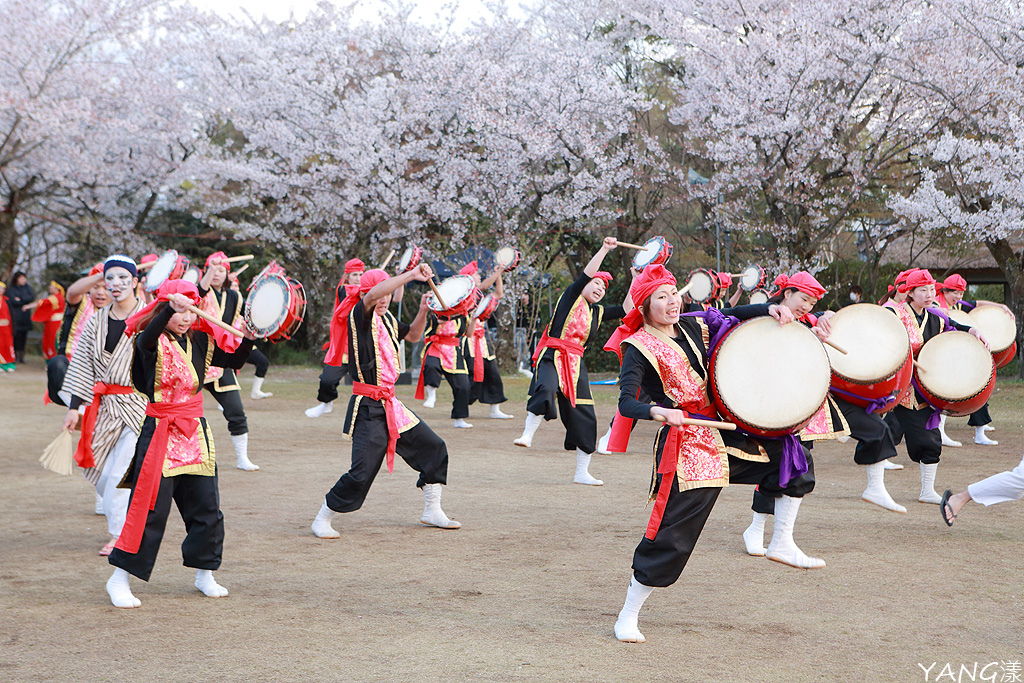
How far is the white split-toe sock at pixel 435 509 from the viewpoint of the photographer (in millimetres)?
5742

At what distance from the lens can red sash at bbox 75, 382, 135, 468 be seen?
509 cm

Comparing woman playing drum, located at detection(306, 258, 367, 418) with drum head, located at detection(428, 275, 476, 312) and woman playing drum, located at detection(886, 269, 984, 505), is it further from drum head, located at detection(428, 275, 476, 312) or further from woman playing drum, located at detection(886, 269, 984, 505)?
woman playing drum, located at detection(886, 269, 984, 505)

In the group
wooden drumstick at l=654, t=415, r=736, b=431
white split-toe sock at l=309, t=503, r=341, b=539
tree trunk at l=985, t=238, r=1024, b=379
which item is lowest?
white split-toe sock at l=309, t=503, r=341, b=539

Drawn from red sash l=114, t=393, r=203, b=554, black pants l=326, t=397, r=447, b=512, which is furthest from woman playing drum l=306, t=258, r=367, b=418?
red sash l=114, t=393, r=203, b=554

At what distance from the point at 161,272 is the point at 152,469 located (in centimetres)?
107

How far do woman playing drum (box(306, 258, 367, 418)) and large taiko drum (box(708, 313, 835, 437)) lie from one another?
248 cm

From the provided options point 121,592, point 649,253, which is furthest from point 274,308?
point 649,253

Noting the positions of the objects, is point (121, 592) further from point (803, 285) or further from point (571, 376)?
point (571, 376)

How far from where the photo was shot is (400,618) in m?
4.02

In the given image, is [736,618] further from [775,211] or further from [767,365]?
[775,211]

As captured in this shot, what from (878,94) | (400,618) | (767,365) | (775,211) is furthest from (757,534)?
(878,94)

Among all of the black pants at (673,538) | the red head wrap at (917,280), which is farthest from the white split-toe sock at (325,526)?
the red head wrap at (917,280)

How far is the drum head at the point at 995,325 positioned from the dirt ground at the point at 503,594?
1.80m

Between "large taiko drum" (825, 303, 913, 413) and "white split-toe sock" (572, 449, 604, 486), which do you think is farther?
"white split-toe sock" (572, 449, 604, 486)
